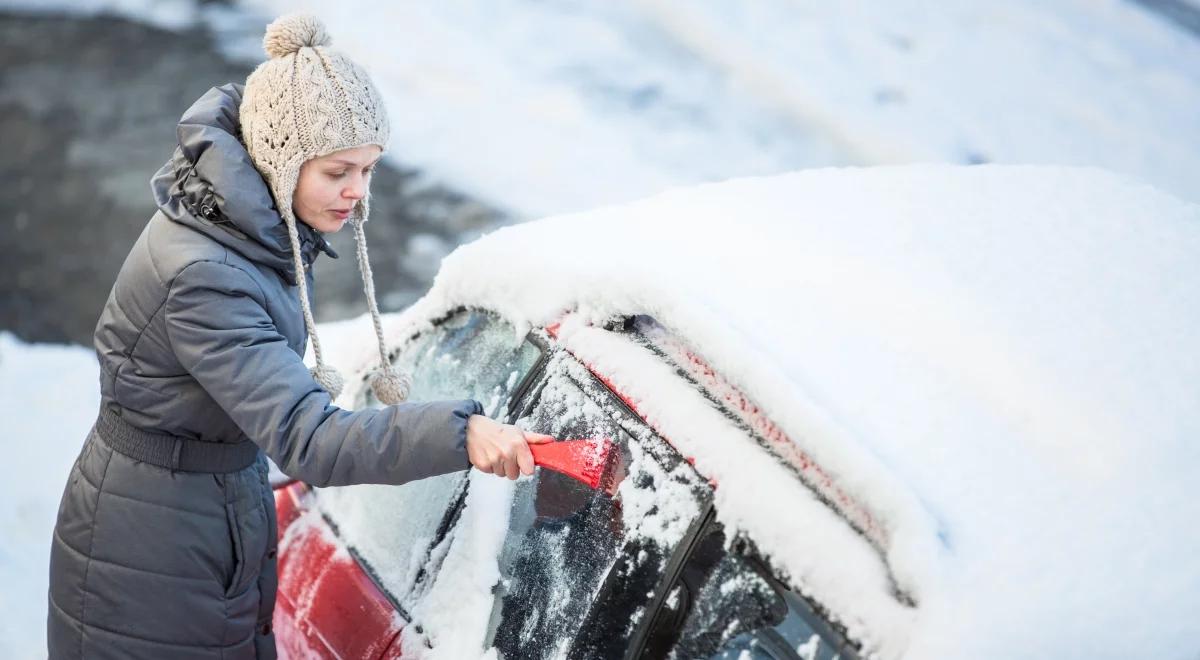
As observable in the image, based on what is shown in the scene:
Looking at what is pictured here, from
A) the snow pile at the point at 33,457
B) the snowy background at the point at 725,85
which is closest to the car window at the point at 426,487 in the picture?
the snow pile at the point at 33,457

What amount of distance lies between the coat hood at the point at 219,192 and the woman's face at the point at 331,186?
7 cm

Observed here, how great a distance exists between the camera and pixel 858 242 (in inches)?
81.4

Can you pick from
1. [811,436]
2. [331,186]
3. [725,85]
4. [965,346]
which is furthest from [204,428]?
[725,85]

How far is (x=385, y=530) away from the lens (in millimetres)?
2326

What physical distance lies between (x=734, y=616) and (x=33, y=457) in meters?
3.10

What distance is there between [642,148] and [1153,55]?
428 cm

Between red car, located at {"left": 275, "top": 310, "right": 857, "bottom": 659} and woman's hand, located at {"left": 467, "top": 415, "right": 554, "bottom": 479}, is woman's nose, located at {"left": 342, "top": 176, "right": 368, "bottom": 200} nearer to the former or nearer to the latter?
red car, located at {"left": 275, "top": 310, "right": 857, "bottom": 659}

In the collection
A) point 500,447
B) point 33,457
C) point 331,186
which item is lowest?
point 33,457

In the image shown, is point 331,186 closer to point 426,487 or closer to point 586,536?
point 426,487

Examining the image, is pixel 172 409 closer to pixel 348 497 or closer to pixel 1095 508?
pixel 348 497

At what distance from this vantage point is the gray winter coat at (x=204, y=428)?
1.81 m

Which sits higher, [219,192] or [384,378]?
[219,192]

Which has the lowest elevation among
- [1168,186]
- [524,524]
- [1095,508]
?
[524,524]

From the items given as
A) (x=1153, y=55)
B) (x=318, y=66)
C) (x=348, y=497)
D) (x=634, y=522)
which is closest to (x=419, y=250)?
(x=348, y=497)
